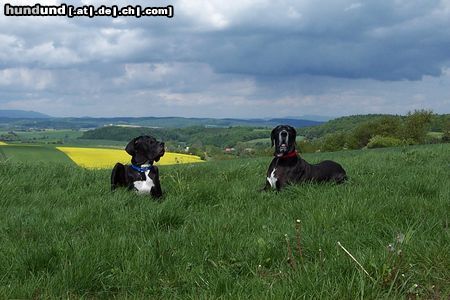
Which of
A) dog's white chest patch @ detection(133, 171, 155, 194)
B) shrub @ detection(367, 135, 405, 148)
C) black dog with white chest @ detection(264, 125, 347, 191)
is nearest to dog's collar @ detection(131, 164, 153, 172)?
dog's white chest patch @ detection(133, 171, 155, 194)

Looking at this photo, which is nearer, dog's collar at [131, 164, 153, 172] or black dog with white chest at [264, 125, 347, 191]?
dog's collar at [131, 164, 153, 172]

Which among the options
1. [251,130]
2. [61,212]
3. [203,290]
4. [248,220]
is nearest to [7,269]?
[203,290]

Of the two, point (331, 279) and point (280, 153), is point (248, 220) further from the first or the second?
point (280, 153)

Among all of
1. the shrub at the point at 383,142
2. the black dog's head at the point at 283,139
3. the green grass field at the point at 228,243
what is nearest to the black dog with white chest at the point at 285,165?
the black dog's head at the point at 283,139

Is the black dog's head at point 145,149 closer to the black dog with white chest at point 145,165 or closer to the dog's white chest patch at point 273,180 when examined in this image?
the black dog with white chest at point 145,165

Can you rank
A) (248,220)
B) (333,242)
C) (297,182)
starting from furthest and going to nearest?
(297,182)
(248,220)
(333,242)

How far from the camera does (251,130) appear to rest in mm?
102125

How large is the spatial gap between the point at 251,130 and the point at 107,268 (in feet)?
323

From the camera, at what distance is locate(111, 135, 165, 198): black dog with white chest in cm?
802

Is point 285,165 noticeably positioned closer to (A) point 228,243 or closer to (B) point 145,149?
(B) point 145,149

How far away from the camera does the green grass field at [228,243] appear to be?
355 centimetres

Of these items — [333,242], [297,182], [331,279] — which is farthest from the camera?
[297,182]

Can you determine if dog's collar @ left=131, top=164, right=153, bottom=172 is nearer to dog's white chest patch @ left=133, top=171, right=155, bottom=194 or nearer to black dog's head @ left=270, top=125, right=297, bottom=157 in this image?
dog's white chest patch @ left=133, top=171, right=155, bottom=194

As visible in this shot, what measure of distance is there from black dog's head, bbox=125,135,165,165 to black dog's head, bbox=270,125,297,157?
230cm
